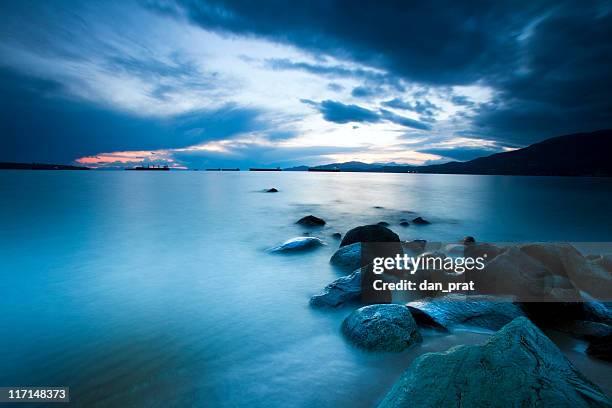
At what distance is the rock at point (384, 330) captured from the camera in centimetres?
498

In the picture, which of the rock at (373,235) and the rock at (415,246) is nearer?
the rock at (373,235)

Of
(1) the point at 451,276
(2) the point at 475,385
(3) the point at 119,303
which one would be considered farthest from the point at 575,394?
(3) the point at 119,303

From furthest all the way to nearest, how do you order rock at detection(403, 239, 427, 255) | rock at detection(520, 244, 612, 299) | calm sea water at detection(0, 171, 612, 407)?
rock at detection(403, 239, 427, 255) → rock at detection(520, 244, 612, 299) → calm sea water at detection(0, 171, 612, 407)

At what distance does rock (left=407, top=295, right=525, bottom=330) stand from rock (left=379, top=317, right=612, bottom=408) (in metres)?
2.53

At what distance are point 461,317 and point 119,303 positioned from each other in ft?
25.0

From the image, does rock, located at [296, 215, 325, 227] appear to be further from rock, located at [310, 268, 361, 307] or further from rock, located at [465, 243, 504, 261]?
rock, located at [310, 268, 361, 307]

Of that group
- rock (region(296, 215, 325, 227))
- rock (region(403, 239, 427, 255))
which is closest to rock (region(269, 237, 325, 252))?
rock (region(403, 239, 427, 255))

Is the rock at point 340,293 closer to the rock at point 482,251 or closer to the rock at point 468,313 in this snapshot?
the rock at point 468,313

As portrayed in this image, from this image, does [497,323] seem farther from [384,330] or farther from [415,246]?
[415,246]

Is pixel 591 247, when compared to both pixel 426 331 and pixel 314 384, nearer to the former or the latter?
pixel 426 331

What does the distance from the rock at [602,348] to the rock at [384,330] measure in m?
2.67

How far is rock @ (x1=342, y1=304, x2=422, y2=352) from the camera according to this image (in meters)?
4.98

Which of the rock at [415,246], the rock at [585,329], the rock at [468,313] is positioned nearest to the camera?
the rock at [585,329]

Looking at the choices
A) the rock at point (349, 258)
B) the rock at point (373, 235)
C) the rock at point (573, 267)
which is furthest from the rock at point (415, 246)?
the rock at point (573, 267)
